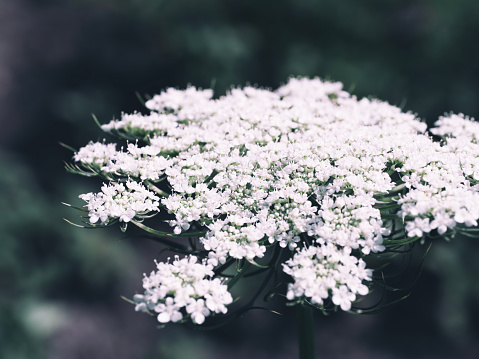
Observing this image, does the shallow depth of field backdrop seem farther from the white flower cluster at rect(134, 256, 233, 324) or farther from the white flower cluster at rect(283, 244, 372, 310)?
the white flower cluster at rect(283, 244, 372, 310)

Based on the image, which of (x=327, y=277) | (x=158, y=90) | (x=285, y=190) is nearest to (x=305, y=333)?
(x=327, y=277)

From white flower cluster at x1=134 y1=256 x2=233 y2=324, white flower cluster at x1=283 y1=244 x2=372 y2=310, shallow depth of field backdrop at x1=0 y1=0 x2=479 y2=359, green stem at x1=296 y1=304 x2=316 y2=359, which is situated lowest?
white flower cluster at x1=134 y1=256 x2=233 y2=324

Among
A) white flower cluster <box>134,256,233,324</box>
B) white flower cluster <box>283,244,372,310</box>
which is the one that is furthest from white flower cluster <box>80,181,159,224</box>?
white flower cluster <box>283,244,372,310</box>

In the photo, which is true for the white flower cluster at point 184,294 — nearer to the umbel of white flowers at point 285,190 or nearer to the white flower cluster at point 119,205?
the umbel of white flowers at point 285,190

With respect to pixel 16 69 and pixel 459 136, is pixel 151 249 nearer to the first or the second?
pixel 16 69

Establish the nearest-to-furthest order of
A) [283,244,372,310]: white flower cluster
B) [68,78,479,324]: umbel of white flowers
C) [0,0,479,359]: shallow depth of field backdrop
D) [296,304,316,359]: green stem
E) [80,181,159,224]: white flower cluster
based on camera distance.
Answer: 1. [283,244,372,310]: white flower cluster
2. [68,78,479,324]: umbel of white flowers
3. [80,181,159,224]: white flower cluster
4. [296,304,316,359]: green stem
5. [0,0,479,359]: shallow depth of field backdrop

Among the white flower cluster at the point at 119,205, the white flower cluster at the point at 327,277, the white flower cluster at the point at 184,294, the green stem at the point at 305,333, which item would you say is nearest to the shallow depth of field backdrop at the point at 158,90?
the white flower cluster at the point at 119,205

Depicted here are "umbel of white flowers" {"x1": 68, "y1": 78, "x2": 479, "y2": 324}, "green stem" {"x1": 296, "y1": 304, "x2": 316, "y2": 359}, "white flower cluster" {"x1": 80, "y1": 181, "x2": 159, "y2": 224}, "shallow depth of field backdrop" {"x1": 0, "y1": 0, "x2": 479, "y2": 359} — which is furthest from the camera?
"shallow depth of field backdrop" {"x1": 0, "y1": 0, "x2": 479, "y2": 359}
